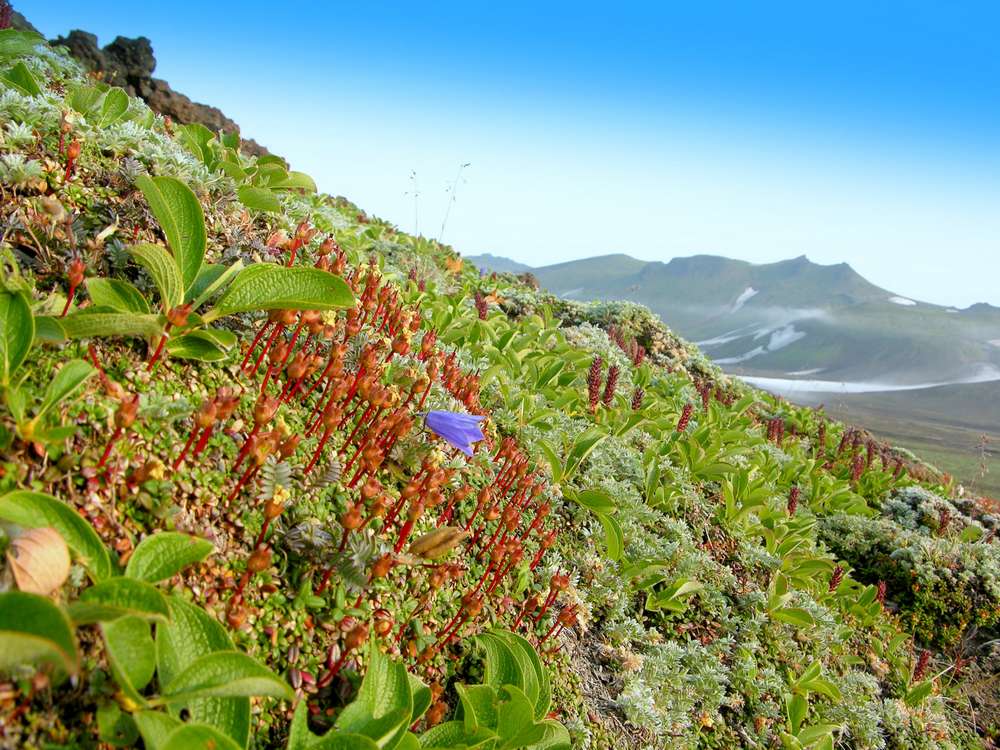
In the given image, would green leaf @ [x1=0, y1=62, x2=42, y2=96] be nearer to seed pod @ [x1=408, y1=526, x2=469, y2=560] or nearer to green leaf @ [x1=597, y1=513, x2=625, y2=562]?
seed pod @ [x1=408, y1=526, x2=469, y2=560]

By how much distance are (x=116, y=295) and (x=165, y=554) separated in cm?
120

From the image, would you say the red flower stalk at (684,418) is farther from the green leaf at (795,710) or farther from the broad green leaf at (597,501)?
the green leaf at (795,710)

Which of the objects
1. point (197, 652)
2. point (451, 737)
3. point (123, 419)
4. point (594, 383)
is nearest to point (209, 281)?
point (123, 419)

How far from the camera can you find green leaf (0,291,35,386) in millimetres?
2176

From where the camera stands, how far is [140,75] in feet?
42.5

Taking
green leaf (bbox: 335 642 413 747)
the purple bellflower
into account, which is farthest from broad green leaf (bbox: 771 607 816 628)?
green leaf (bbox: 335 642 413 747)

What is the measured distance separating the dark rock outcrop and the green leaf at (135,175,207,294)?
10276 mm

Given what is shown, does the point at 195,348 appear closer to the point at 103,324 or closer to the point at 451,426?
the point at 103,324

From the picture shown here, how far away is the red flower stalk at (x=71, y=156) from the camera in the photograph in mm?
3164

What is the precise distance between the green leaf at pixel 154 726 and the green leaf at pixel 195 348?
58.0 inches

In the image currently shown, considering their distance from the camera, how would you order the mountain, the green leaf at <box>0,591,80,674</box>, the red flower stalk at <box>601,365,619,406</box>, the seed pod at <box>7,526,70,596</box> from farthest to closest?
the mountain → the red flower stalk at <box>601,365,619,406</box> → the seed pod at <box>7,526,70,596</box> → the green leaf at <box>0,591,80,674</box>

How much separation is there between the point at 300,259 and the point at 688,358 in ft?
30.1

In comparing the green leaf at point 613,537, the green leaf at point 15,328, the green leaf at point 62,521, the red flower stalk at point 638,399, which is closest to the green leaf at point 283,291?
the green leaf at point 15,328

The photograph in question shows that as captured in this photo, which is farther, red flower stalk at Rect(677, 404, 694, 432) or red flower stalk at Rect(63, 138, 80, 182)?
red flower stalk at Rect(677, 404, 694, 432)
